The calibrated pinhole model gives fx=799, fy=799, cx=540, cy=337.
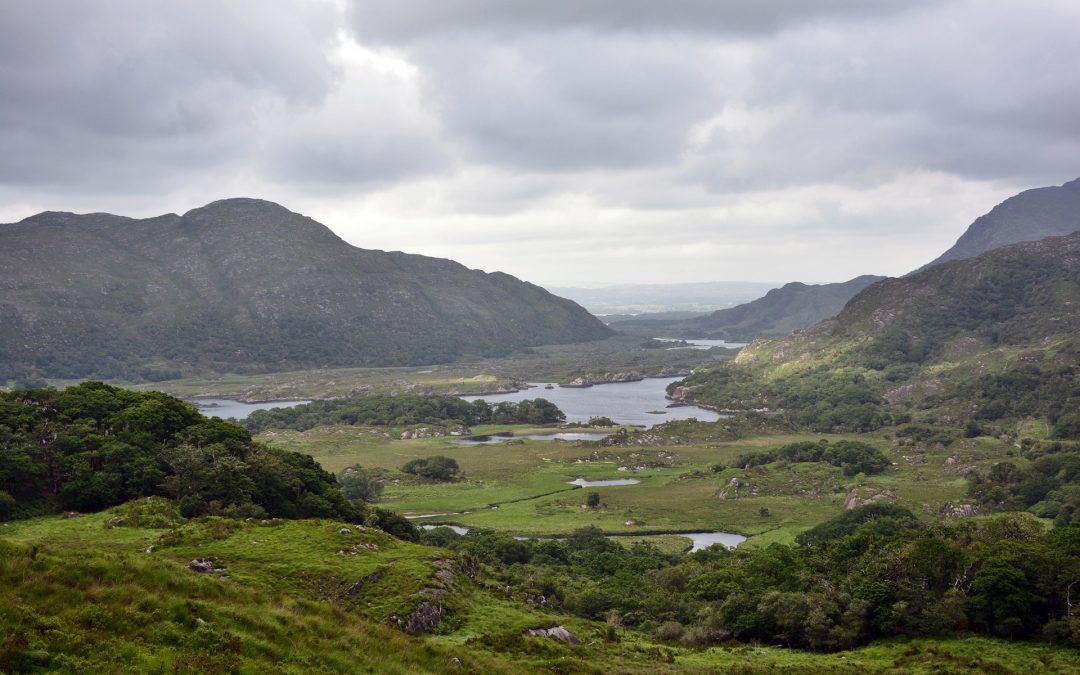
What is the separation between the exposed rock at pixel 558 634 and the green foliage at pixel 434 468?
116 m

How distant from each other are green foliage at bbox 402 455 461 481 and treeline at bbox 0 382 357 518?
78872mm

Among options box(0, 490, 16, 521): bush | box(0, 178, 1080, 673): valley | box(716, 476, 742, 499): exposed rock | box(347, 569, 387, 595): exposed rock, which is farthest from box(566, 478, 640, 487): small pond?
box(347, 569, 387, 595): exposed rock

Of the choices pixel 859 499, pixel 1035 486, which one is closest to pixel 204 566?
pixel 859 499

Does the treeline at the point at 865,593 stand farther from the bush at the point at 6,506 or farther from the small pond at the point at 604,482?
the small pond at the point at 604,482

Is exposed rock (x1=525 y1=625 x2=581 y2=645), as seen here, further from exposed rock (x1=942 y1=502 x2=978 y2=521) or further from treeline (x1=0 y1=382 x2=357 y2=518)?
exposed rock (x1=942 y1=502 x2=978 y2=521)

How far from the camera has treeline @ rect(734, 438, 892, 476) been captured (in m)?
152

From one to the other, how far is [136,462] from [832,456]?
439 feet

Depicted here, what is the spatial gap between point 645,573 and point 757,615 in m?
24.1

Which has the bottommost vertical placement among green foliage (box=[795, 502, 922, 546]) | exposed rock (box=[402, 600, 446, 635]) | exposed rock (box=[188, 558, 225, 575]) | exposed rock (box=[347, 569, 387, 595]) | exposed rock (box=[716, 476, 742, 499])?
exposed rock (box=[716, 476, 742, 499])

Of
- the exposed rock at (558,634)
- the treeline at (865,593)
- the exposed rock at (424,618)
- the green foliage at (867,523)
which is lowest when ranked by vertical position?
the green foliage at (867,523)

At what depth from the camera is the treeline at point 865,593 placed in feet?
159

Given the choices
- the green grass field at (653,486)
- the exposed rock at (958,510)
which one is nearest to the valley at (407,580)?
the exposed rock at (958,510)

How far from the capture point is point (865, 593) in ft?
168

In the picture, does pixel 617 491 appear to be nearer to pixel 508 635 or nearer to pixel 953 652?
pixel 953 652
